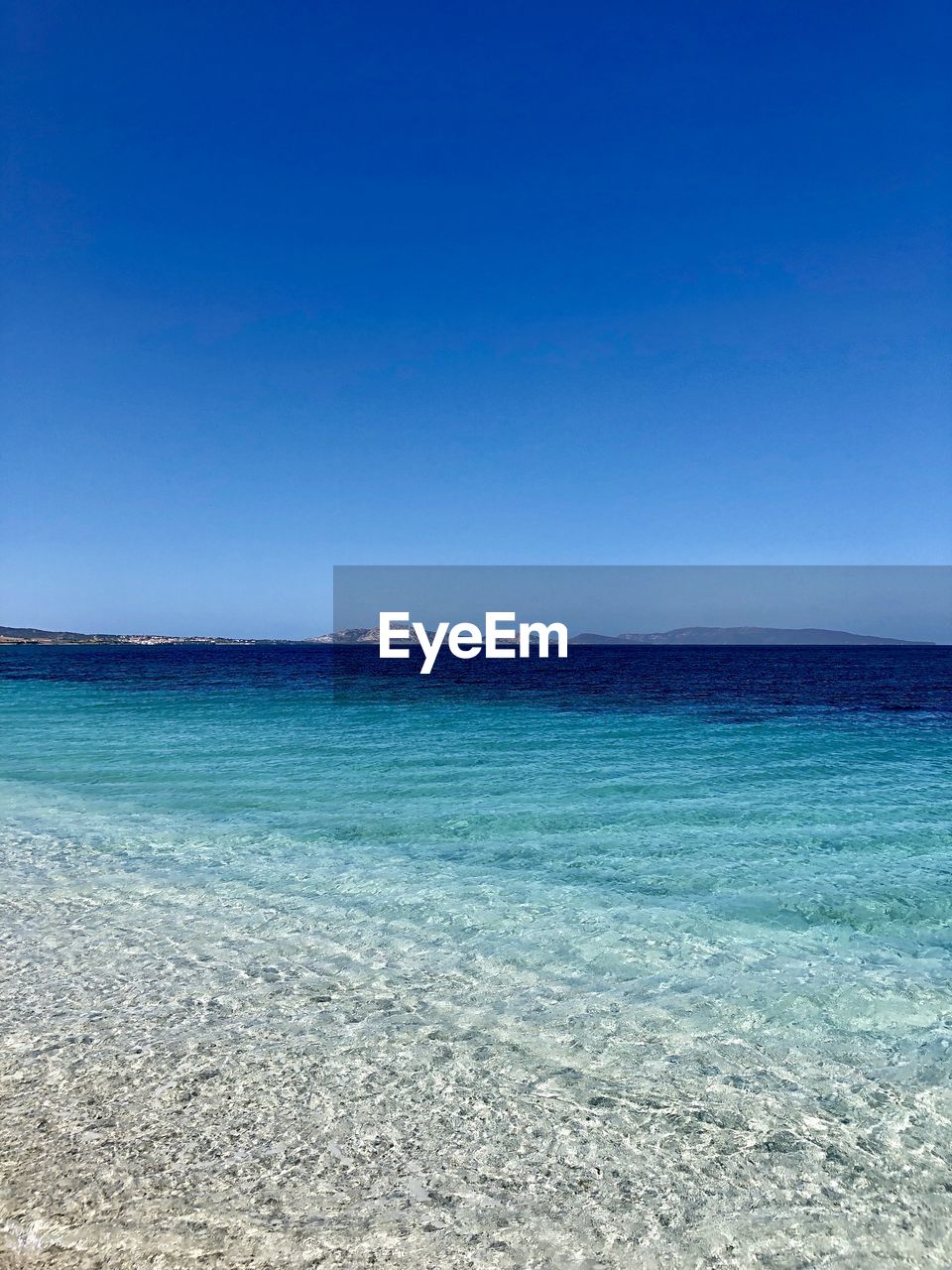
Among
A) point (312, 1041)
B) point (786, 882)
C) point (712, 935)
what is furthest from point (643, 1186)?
point (786, 882)

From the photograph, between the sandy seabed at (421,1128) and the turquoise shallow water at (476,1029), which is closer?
the sandy seabed at (421,1128)

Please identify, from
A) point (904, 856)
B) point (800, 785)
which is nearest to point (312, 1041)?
point (904, 856)

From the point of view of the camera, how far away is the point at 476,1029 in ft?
14.1

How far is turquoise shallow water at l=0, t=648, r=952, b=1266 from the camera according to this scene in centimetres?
286

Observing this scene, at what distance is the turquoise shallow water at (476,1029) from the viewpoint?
9.39ft

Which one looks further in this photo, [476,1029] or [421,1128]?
[476,1029]

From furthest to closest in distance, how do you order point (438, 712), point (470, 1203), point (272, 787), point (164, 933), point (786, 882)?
point (438, 712), point (272, 787), point (786, 882), point (164, 933), point (470, 1203)

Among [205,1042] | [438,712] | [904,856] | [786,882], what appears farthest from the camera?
[438,712]

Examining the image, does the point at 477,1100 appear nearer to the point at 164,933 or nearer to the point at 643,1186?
the point at 643,1186

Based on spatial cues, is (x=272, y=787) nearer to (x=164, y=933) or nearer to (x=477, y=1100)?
(x=164, y=933)

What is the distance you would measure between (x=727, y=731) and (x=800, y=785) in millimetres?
6834

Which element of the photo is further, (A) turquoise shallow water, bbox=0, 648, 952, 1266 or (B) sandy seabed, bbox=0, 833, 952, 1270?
(A) turquoise shallow water, bbox=0, 648, 952, 1266

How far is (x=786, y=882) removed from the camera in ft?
23.4

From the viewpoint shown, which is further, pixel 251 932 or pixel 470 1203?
pixel 251 932
